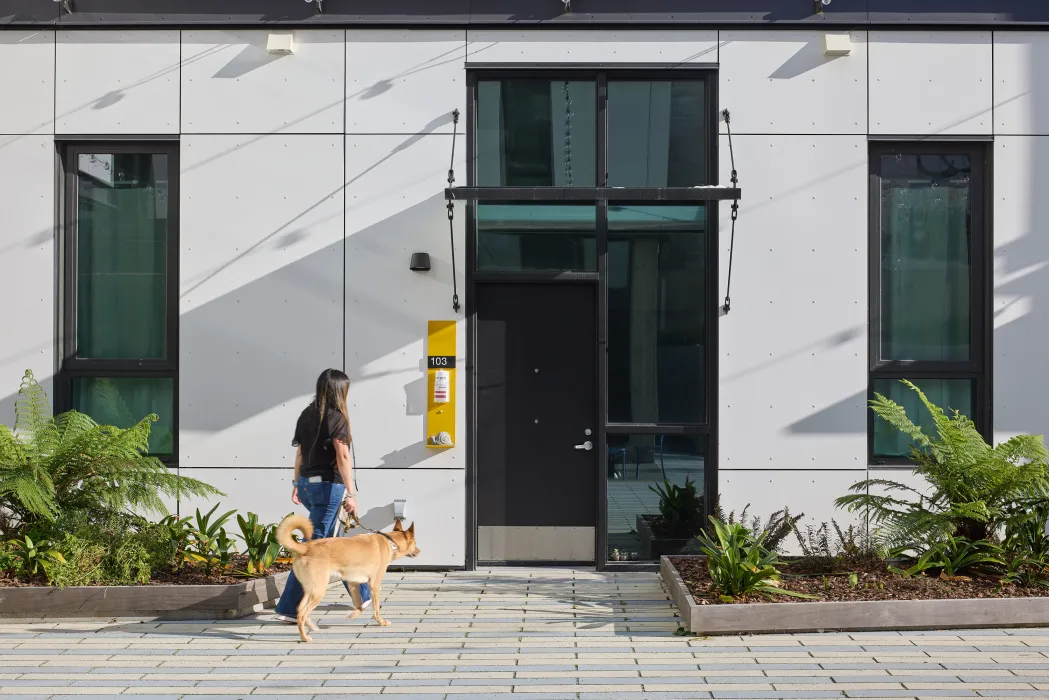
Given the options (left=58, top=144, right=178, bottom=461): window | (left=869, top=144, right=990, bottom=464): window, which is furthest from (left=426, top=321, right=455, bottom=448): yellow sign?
(left=869, top=144, right=990, bottom=464): window

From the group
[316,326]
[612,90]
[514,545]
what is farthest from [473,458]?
[612,90]

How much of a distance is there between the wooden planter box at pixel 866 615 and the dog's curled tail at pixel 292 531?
245cm

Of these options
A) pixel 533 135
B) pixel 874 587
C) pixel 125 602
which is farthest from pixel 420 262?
pixel 874 587

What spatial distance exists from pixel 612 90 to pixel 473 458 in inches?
132

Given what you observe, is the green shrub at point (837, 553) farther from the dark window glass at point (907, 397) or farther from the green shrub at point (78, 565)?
the green shrub at point (78, 565)

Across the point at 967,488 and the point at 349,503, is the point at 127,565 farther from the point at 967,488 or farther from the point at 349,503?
the point at 967,488

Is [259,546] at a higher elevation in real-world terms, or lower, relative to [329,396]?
lower

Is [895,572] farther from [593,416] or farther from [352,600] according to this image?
[352,600]

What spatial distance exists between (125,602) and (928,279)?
22.3 ft

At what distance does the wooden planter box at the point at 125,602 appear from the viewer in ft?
21.6

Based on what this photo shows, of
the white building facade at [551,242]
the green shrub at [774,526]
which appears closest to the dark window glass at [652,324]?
the white building facade at [551,242]

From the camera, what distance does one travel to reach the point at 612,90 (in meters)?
8.51

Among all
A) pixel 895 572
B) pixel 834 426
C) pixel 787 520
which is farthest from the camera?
pixel 834 426

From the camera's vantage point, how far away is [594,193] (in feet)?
26.3
